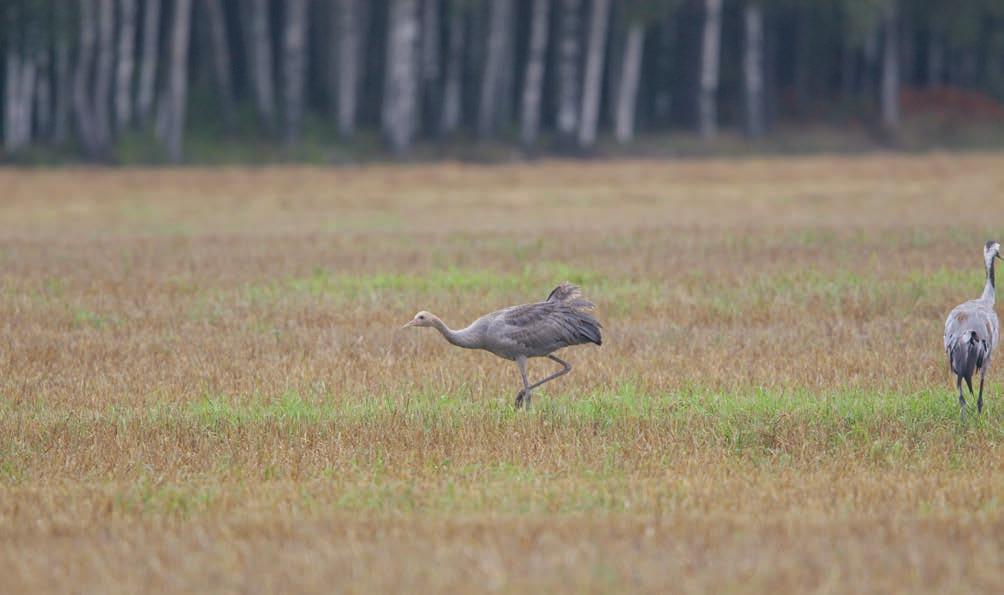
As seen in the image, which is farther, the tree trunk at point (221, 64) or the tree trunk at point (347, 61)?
the tree trunk at point (221, 64)

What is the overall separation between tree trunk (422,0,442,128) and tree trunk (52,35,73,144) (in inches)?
486

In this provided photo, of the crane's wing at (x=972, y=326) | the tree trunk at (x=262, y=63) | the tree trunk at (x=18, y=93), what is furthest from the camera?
the tree trunk at (x=262, y=63)

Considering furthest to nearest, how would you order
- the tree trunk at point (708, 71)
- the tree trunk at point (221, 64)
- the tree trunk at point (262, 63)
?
1. the tree trunk at point (708, 71)
2. the tree trunk at point (221, 64)
3. the tree trunk at point (262, 63)

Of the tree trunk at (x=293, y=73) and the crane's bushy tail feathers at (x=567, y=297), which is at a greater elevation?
the tree trunk at (x=293, y=73)

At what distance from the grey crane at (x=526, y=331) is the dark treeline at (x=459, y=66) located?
112 ft

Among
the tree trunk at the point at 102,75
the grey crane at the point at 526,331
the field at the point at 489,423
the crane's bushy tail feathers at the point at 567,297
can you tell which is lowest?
the field at the point at 489,423

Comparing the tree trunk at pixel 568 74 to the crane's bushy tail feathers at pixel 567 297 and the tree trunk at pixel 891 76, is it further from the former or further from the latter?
the crane's bushy tail feathers at pixel 567 297

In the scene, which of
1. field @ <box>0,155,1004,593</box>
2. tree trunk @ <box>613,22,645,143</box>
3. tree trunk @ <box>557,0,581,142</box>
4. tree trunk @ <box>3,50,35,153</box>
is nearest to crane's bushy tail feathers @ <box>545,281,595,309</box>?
field @ <box>0,155,1004,593</box>

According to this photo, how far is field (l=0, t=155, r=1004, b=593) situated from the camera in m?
7.08

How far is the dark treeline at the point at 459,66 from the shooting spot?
46406mm

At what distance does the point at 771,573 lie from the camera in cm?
671

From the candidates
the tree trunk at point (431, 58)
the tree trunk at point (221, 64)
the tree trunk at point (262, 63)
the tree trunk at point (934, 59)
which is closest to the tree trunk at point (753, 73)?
the tree trunk at point (431, 58)

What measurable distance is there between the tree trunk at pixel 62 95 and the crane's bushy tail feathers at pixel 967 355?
130 ft

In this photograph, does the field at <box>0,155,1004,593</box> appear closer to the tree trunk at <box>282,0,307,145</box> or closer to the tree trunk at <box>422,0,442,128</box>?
the tree trunk at <box>282,0,307,145</box>
